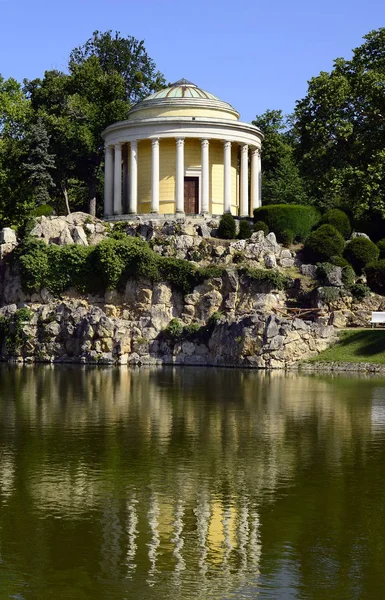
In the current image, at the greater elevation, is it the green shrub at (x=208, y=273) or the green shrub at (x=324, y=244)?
the green shrub at (x=324, y=244)

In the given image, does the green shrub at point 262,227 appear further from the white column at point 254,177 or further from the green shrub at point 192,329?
the green shrub at point 192,329

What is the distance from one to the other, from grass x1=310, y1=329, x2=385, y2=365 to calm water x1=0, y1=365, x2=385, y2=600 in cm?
1609

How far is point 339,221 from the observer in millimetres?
68500

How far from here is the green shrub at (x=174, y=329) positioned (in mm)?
59550

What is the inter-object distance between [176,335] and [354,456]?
1350 inches

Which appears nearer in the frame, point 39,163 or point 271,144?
point 39,163

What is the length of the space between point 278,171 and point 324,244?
68.1 ft

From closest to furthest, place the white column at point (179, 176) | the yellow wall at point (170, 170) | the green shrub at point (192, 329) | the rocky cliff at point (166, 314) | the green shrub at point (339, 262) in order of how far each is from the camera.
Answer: the rocky cliff at point (166, 314) < the green shrub at point (192, 329) < the green shrub at point (339, 262) < the white column at point (179, 176) < the yellow wall at point (170, 170)

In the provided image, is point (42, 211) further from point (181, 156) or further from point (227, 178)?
point (227, 178)

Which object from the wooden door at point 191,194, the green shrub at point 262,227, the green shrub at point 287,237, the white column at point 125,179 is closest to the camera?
the green shrub at point 262,227

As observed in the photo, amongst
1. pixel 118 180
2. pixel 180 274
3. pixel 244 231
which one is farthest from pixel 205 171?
pixel 180 274

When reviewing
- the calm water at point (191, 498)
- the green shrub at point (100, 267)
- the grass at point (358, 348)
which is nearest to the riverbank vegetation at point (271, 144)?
the green shrub at point (100, 267)

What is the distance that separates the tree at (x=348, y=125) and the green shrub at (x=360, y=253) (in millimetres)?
3233

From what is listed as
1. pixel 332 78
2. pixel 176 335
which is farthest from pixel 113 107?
pixel 176 335
